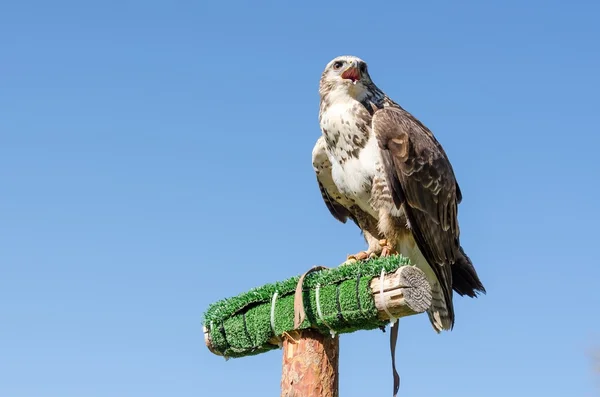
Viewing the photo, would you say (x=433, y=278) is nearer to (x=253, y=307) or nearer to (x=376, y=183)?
(x=376, y=183)

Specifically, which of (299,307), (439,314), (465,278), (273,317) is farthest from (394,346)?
(465,278)

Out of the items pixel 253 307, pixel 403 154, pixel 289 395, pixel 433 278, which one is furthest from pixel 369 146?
pixel 289 395

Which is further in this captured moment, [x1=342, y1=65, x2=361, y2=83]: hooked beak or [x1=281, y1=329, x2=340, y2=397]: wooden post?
[x1=342, y1=65, x2=361, y2=83]: hooked beak

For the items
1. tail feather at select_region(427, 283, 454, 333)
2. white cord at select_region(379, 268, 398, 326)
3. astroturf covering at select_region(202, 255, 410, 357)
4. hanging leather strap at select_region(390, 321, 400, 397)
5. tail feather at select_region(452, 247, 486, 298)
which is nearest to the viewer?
white cord at select_region(379, 268, 398, 326)

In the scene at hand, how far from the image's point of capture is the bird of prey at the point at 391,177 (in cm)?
520

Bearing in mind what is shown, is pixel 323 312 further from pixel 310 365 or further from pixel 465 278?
pixel 465 278

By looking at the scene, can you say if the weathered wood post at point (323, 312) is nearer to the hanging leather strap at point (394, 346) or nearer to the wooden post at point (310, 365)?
the wooden post at point (310, 365)

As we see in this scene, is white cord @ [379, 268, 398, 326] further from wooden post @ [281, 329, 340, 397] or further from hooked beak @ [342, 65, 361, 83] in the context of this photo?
hooked beak @ [342, 65, 361, 83]

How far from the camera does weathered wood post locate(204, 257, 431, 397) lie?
3.67 m

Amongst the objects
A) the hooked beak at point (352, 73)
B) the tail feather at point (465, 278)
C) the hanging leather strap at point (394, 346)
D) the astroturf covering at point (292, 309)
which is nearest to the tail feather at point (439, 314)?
the tail feather at point (465, 278)

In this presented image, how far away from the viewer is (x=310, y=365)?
3803 mm

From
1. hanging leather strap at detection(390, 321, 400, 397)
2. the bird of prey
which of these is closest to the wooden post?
hanging leather strap at detection(390, 321, 400, 397)

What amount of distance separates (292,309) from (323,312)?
0.66 ft

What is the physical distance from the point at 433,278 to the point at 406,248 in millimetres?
290
